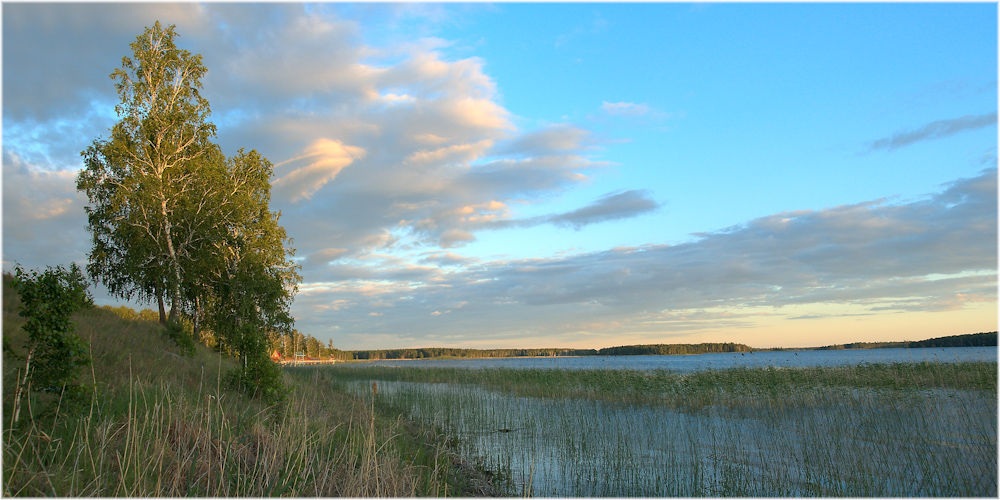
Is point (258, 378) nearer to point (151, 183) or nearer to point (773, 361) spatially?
point (151, 183)

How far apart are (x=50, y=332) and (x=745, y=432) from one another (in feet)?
49.0

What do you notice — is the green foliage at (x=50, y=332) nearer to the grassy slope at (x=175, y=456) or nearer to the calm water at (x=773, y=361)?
the grassy slope at (x=175, y=456)

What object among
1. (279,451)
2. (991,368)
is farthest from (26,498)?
(991,368)

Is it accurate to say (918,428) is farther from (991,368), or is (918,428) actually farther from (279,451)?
(279,451)

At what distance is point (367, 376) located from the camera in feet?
129

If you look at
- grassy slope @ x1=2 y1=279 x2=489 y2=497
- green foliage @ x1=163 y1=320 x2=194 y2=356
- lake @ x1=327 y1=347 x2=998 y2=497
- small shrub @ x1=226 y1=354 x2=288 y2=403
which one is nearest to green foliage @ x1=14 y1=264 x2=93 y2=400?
grassy slope @ x1=2 y1=279 x2=489 y2=497

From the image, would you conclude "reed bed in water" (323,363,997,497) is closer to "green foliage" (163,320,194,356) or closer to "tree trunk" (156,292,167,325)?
"green foliage" (163,320,194,356)

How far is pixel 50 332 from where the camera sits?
22.7ft

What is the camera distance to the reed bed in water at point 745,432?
9.25 m

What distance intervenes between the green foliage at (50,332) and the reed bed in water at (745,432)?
6.70m

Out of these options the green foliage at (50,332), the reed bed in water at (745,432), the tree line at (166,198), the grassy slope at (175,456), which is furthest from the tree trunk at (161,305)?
the green foliage at (50,332)

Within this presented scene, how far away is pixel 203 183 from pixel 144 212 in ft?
9.62

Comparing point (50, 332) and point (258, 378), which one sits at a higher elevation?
point (50, 332)

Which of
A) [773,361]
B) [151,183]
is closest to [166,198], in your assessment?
[151,183]
